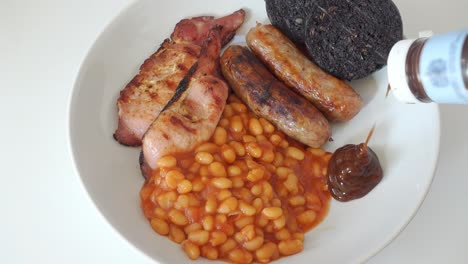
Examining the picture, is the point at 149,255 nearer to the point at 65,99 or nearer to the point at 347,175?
the point at 347,175

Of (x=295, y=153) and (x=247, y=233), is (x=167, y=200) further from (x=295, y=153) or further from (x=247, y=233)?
(x=295, y=153)

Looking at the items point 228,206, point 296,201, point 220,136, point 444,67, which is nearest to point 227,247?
point 228,206

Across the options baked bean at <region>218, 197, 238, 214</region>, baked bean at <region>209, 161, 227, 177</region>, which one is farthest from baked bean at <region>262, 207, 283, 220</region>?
baked bean at <region>209, 161, 227, 177</region>

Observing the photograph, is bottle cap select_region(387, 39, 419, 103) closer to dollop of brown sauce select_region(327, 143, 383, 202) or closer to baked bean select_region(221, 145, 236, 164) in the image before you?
dollop of brown sauce select_region(327, 143, 383, 202)

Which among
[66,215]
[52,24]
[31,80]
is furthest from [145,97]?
[52,24]

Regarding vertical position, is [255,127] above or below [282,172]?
above

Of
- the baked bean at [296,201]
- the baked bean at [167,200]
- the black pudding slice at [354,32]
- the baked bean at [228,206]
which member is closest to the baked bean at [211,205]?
the baked bean at [228,206]

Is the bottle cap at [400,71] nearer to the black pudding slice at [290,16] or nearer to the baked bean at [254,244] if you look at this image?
the baked bean at [254,244]
